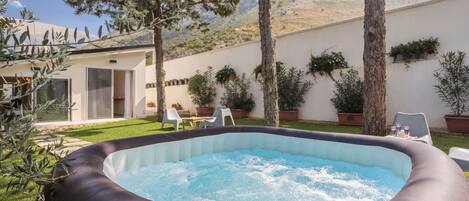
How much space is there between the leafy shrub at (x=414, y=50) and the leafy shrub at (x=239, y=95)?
25.3ft

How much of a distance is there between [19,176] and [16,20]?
116cm

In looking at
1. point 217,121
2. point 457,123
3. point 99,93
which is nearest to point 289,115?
point 217,121

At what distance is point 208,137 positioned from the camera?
815 centimetres

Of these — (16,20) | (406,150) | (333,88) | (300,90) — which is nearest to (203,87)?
(300,90)

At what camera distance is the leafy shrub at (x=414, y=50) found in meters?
10.8

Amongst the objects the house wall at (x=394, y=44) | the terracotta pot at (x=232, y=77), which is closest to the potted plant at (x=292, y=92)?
the house wall at (x=394, y=44)

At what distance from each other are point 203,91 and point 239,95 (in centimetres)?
316

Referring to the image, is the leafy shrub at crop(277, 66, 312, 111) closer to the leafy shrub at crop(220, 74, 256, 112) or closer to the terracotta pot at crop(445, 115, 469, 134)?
the leafy shrub at crop(220, 74, 256, 112)

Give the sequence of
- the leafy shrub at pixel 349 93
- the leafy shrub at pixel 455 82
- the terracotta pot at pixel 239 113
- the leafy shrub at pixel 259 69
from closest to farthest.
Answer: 1. the leafy shrub at pixel 455 82
2. the leafy shrub at pixel 349 93
3. the leafy shrub at pixel 259 69
4. the terracotta pot at pixel 239 113

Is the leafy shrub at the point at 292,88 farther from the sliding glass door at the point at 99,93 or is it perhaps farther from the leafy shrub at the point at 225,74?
the sliding glass door at the point at 99,93

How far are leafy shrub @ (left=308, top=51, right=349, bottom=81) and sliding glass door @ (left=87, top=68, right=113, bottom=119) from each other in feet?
34.7

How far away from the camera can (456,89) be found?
9.78 meters

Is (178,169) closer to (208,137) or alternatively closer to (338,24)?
(208,137)

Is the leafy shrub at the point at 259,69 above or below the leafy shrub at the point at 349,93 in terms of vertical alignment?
above
